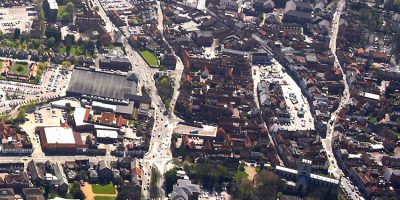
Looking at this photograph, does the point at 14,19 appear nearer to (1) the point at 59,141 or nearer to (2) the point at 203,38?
(2) the point at 203,38

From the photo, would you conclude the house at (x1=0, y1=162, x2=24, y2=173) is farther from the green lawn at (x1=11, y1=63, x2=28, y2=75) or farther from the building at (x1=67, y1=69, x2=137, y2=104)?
the green lawn at (x1=11, y1=63, x2=28, y2=75)

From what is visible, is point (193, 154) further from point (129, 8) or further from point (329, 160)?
point (129, 8)

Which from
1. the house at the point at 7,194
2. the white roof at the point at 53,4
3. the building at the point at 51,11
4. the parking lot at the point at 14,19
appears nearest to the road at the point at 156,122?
the building at the point at 51,11

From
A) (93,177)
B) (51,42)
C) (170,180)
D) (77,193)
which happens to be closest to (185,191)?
(170,180)

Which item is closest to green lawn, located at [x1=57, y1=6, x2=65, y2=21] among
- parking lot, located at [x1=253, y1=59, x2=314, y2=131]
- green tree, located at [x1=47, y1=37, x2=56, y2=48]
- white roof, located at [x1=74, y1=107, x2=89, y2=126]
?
green tree, located at [x1=47, y1=37, x2=56, y2=48]

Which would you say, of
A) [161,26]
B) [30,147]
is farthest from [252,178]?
[161,26]

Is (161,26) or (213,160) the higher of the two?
(161,26)
